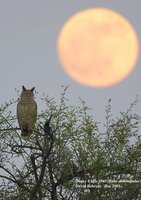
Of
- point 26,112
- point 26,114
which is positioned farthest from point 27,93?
point 26,114

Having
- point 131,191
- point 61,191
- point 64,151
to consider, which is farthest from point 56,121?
point 131,191

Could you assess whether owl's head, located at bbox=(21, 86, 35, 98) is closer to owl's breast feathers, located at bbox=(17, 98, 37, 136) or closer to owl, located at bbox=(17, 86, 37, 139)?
owl, located at bbox=(17, 86, 37, 139)

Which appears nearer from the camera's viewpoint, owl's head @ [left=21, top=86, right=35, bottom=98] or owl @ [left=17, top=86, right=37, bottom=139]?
owl @ [left=17, top=86, right=37, bottom=139]

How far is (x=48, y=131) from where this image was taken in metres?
10.3

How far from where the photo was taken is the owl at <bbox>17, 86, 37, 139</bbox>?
13.7 meters

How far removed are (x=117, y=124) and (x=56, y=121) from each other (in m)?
1.60

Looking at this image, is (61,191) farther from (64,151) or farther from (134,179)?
(134,179)

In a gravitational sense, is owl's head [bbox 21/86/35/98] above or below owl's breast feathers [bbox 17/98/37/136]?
above

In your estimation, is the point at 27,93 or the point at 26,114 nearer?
the point at 26,114

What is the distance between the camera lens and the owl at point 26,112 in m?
13.7

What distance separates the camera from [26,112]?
1437 centimetres

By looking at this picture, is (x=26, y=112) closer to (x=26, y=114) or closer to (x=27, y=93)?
(x=26, y=114)

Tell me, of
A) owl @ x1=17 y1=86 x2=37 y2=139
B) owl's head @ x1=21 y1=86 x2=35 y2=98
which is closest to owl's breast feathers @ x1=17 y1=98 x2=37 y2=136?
owl @ x1=17 y1=86 x2=37 y2=139

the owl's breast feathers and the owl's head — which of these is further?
the owl's head
